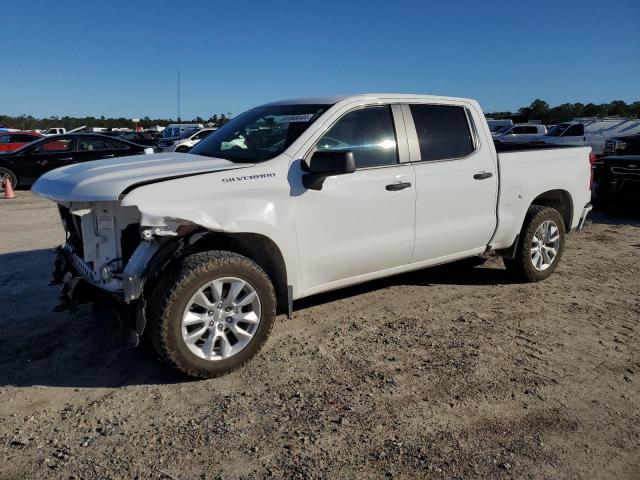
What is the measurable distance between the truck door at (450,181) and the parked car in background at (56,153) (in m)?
10.2

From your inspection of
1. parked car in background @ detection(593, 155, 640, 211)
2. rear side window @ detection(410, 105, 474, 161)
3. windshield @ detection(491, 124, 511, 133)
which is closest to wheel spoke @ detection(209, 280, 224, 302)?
rear side window @ detection(410, 105, 474, 161)

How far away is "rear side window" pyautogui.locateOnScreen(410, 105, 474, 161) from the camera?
15.3 feet

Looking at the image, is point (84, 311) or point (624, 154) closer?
point (84, 311)

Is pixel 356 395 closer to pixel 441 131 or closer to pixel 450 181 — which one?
pixel 450 181

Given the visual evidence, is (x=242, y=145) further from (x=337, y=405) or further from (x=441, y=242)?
(x=337, y=405)

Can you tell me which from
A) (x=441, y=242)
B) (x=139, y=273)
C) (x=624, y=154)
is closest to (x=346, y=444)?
(x=139, y=273)

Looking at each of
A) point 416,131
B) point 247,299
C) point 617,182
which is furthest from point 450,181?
point 617,182

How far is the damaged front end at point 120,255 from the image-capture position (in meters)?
3.34

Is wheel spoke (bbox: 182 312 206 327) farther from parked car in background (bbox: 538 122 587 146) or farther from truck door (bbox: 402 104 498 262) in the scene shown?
parked car in background (bbox: 538 122 587 146)

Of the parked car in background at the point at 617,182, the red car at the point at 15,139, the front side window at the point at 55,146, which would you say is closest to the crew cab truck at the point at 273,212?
the parked car in background at the point at 617,182

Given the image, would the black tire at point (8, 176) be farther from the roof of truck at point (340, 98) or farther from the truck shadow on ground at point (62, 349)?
the roof of truck at point (340, 98)

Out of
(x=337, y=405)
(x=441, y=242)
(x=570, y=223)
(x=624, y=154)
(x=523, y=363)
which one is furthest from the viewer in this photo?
(x=624, y=154)

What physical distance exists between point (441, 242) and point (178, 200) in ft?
8.06

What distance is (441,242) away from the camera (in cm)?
479
